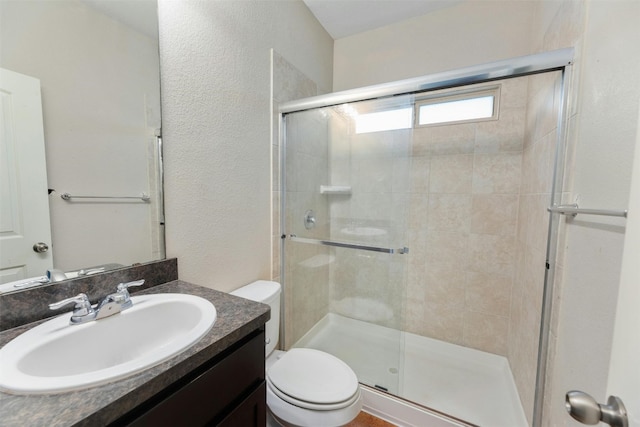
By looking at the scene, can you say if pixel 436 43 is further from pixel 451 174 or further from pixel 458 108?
pixel 451 174

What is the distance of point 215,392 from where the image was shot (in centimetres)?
67

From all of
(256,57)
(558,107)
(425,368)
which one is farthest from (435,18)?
(425,368)

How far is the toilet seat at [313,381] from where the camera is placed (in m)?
1.05

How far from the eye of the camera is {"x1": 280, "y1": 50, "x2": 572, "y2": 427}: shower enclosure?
1510 mm

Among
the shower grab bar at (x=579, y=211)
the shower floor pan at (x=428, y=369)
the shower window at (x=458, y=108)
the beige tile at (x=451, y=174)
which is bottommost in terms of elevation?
the shower floor pan at (x=428, y=369)

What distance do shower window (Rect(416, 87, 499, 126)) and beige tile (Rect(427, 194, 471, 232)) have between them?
0.58 m

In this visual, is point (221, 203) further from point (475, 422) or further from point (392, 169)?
point (475, 422)

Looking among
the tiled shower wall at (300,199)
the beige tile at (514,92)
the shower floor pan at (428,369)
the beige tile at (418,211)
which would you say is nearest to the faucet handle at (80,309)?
the tiled shower wall at (300,199)

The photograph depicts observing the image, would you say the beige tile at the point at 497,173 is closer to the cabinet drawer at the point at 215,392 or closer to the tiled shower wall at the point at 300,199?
the tiled shower wall at the point at 300,199

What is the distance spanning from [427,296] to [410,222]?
0.62m

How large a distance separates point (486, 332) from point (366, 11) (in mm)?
2541

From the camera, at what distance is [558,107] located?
108 centimetres

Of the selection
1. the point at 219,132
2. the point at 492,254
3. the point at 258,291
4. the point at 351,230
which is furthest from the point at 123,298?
the point at 492,254

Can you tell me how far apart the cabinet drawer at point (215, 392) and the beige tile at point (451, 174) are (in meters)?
1.72
